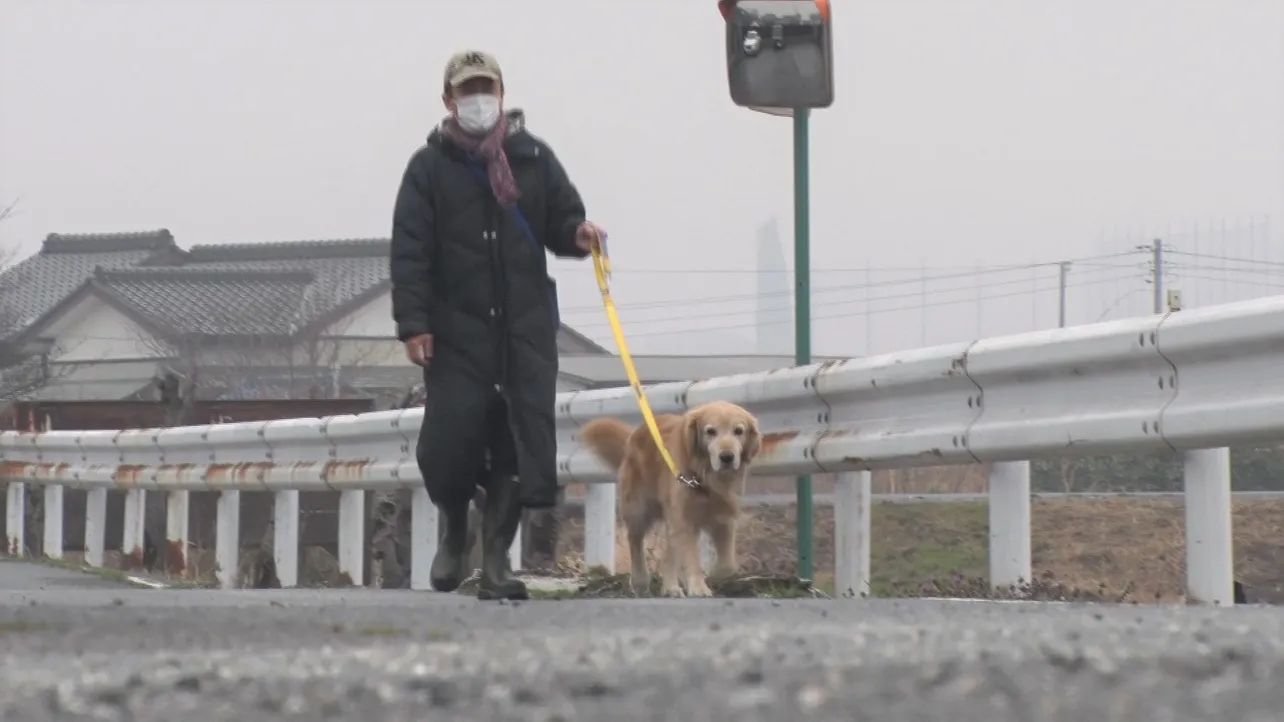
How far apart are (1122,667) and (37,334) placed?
169 ft

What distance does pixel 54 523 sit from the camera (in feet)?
52.3

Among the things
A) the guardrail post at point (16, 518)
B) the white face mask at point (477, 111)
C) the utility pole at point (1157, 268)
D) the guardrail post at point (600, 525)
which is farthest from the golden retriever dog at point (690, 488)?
the utility pole at point (1157, 268)

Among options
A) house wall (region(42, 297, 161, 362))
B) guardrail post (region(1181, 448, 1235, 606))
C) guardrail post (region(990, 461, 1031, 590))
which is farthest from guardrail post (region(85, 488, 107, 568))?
house wall (region(42, 297, 161, 362))

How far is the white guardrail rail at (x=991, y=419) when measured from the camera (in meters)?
5.86

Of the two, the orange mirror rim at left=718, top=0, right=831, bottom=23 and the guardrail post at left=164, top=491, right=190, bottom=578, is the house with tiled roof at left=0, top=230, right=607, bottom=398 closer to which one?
the guardrail post at left=164, top=491, right=190, bottom=578

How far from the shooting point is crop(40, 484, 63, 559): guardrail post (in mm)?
15766

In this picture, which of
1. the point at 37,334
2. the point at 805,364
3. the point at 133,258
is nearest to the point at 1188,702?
the point at 805,364

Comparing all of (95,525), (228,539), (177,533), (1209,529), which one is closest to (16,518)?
(95,525)

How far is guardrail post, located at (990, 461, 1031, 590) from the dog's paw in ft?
3.86

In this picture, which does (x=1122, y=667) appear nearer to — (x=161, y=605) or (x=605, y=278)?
(x=161, y=605)

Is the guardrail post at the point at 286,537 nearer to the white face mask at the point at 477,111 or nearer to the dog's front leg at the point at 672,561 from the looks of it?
the dog's front leg at the point at 672,561

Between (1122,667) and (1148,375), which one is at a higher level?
(1148,375)

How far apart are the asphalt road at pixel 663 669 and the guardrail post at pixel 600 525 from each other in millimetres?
5323

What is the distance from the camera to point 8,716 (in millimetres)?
2514
